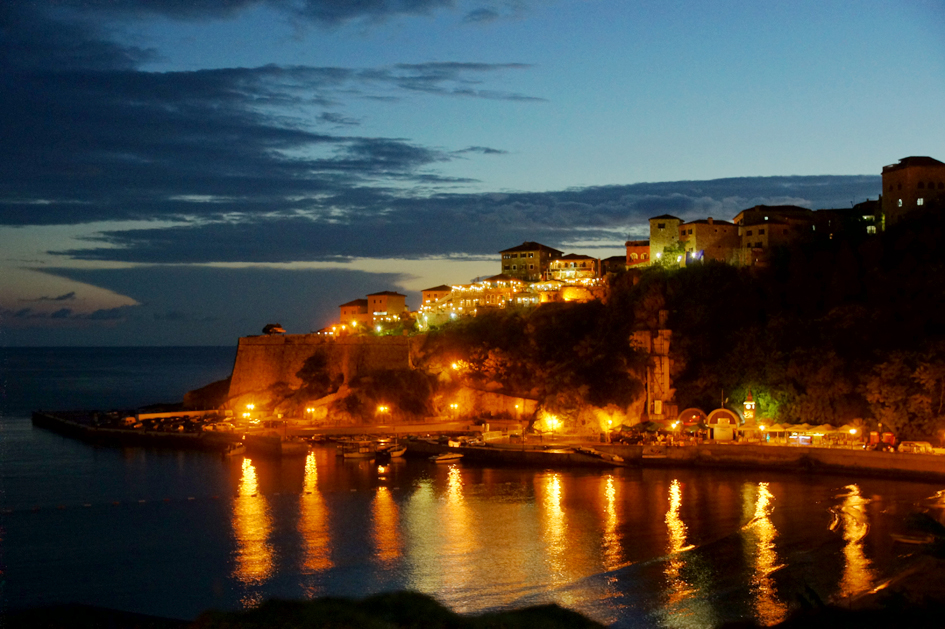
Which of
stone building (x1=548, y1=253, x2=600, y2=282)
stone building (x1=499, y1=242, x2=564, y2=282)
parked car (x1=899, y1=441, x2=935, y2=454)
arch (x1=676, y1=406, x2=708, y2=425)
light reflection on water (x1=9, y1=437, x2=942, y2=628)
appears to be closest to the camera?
light reflection on water (x1=9, y1=437, x2=942, y2=628)

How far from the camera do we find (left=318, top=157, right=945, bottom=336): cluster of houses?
40.2 metres

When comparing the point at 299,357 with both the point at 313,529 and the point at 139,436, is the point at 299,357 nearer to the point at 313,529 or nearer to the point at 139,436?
the point at 139,436

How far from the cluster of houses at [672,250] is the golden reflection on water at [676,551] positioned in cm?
2051

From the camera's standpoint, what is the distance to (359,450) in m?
33.8

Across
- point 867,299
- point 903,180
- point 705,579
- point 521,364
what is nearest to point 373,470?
point 521,364

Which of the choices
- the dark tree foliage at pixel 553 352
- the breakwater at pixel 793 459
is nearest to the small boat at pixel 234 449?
the dark tree foliage at pixel 553 352

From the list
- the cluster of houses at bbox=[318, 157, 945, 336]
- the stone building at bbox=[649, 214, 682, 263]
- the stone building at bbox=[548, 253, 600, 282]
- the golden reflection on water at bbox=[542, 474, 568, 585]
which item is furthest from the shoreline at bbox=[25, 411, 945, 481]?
the stone building at bbox=[548, 253, 600, 282]

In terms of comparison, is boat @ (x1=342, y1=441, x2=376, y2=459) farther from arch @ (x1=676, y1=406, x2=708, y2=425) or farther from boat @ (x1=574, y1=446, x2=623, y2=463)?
arch @ (x1=676, y1=406, x2=708, y2=425)

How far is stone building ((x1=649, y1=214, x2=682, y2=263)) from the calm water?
68.6 ft

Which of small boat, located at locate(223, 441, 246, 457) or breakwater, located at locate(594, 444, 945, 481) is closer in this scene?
breakwater, located at locate(594, 444, 945, 481)

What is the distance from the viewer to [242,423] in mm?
40344

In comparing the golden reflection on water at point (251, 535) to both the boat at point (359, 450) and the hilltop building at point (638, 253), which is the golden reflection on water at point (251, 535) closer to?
the boat at point (359, 450)

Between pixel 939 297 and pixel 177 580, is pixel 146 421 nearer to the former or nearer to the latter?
pixel 177 580

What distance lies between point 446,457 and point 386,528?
10869 millimetres
